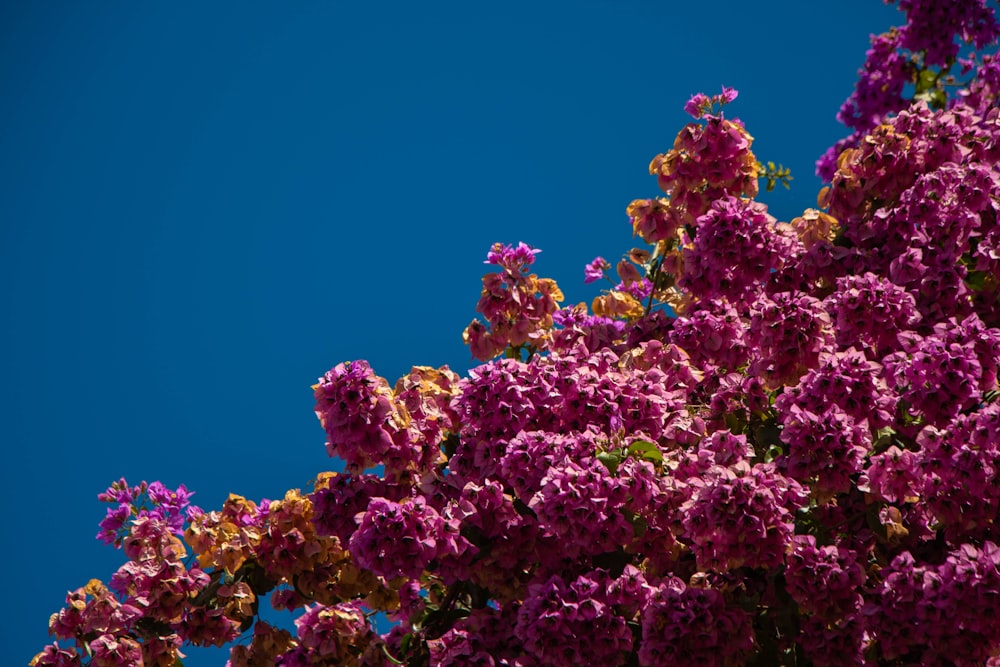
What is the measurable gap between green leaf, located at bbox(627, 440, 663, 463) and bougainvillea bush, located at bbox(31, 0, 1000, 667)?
1 centimetres

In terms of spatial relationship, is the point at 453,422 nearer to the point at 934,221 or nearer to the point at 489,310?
the point at 489,310

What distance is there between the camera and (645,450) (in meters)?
4.84

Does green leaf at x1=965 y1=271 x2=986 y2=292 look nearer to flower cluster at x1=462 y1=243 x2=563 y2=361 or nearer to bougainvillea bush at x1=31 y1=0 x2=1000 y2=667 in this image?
bougainvillea bush at x1=31 y1=0 x2=1000 y2=667

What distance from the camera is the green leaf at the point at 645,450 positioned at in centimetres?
480

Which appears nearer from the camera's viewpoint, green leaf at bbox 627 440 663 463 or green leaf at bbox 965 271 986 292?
green leaf at bbox 627 440 663 463

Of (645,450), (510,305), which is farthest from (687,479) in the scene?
(510,305)

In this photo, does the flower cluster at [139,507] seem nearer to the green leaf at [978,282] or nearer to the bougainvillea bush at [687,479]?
the bougainvillea bush at [687,479]

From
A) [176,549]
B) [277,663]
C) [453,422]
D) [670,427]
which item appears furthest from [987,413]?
[176,549]

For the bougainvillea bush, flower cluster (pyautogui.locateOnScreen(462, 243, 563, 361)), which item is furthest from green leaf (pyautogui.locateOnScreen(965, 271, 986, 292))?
flower cluster (pyautogui.locateOnScreen(462, 243, 563, 361))

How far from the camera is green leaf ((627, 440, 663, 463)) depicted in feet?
15.8

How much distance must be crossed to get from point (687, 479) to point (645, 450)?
283 millimetres

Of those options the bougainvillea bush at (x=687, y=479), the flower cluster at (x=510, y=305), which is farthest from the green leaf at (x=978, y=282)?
the flower cluster at (x=510, y=305)

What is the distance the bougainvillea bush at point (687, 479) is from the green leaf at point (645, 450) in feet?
0.05

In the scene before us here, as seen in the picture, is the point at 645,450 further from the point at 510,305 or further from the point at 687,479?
the point at 510,305
